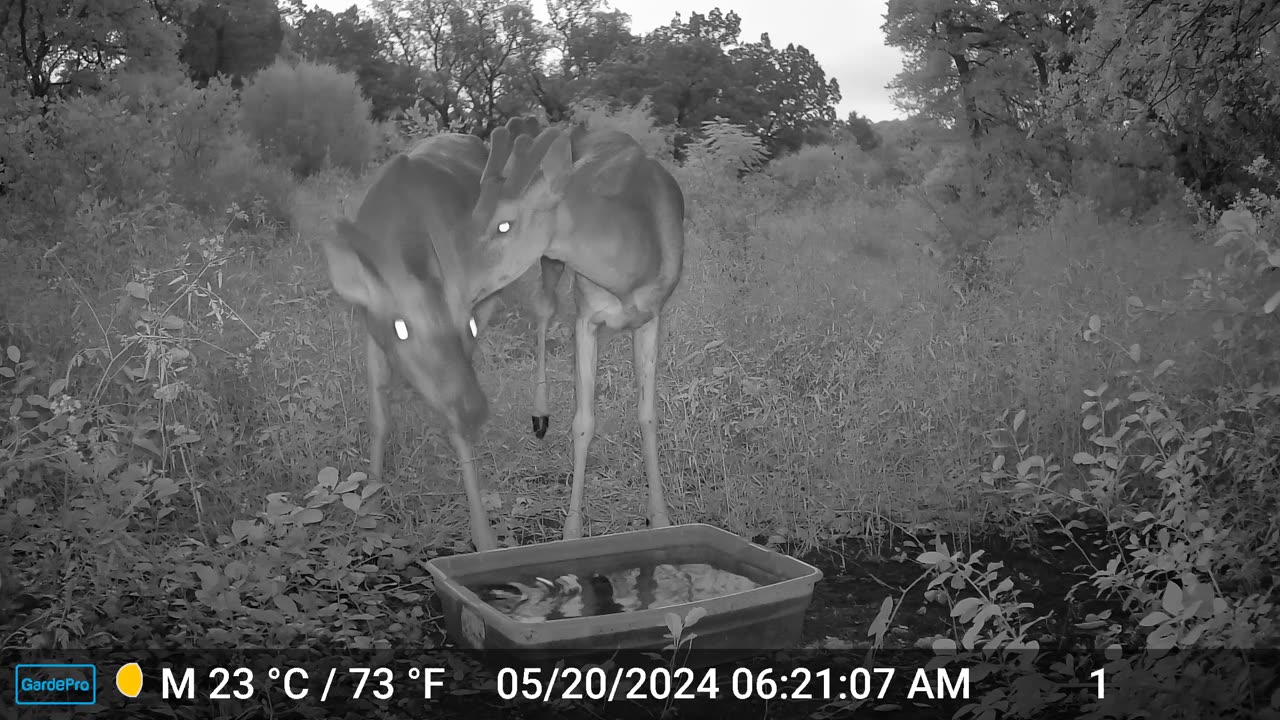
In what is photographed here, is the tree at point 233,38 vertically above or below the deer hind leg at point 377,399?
above

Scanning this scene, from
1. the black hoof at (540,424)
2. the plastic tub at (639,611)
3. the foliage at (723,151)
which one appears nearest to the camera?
the plastic tub at (639,611)

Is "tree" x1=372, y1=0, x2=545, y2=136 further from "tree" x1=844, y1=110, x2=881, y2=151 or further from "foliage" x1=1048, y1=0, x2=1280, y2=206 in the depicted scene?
"tree" x1=844, y1=110, x2=881, y2=151

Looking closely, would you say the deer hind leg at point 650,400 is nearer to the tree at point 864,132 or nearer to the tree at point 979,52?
the tree at point 979,52

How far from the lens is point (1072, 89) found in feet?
20.9

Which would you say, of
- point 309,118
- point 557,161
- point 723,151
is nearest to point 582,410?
point 557,161

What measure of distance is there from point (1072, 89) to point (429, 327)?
4.60m

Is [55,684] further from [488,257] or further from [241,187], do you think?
[241,187]

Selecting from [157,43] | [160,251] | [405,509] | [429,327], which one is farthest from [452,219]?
[157,43]

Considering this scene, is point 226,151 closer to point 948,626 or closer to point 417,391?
point 417,391

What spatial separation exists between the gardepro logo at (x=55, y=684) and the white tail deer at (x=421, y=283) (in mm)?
1473

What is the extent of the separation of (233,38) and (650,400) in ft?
71.1

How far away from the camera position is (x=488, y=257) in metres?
4.38

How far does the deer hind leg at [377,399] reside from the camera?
15.8 feet

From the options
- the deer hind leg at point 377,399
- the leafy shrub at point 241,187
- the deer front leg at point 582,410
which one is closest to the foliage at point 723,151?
the leafy shrub at point 241,187
